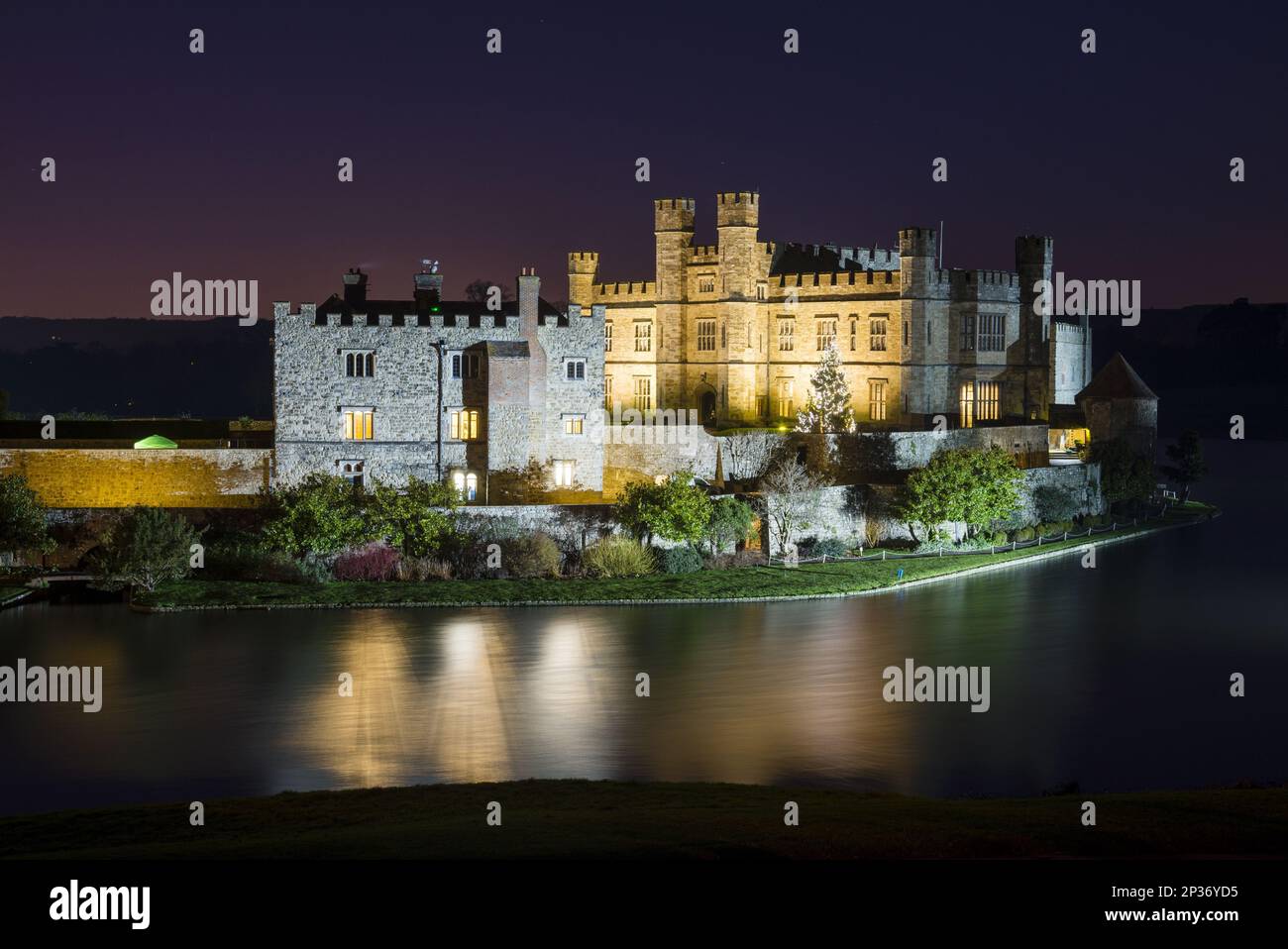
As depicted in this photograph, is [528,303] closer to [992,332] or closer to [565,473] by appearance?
[565,473]

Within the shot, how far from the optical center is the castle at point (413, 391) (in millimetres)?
41438

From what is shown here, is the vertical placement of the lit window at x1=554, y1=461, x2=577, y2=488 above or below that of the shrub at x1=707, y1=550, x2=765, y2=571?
above

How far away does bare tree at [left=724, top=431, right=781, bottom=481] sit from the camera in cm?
4653

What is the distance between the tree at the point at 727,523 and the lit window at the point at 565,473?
388cm

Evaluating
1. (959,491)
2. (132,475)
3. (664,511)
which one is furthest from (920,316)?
(132,475)

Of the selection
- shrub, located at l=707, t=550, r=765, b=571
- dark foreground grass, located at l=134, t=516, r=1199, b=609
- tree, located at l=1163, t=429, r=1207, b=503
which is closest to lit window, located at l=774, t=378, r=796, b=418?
shrub, located at l=707, t=550, r=765, b=571

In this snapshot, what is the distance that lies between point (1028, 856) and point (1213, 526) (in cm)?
4583

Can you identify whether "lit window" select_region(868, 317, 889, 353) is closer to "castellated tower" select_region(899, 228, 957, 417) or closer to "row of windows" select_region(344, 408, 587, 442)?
"castellated tower" select_region(899, 228, 957, 417)

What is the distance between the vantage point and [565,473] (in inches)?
1693

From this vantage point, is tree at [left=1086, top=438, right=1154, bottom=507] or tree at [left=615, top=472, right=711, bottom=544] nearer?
tree at [left=615, top=472, right=711, bottom=544]

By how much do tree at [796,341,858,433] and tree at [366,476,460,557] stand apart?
50.6ft

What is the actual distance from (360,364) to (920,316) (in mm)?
20676
